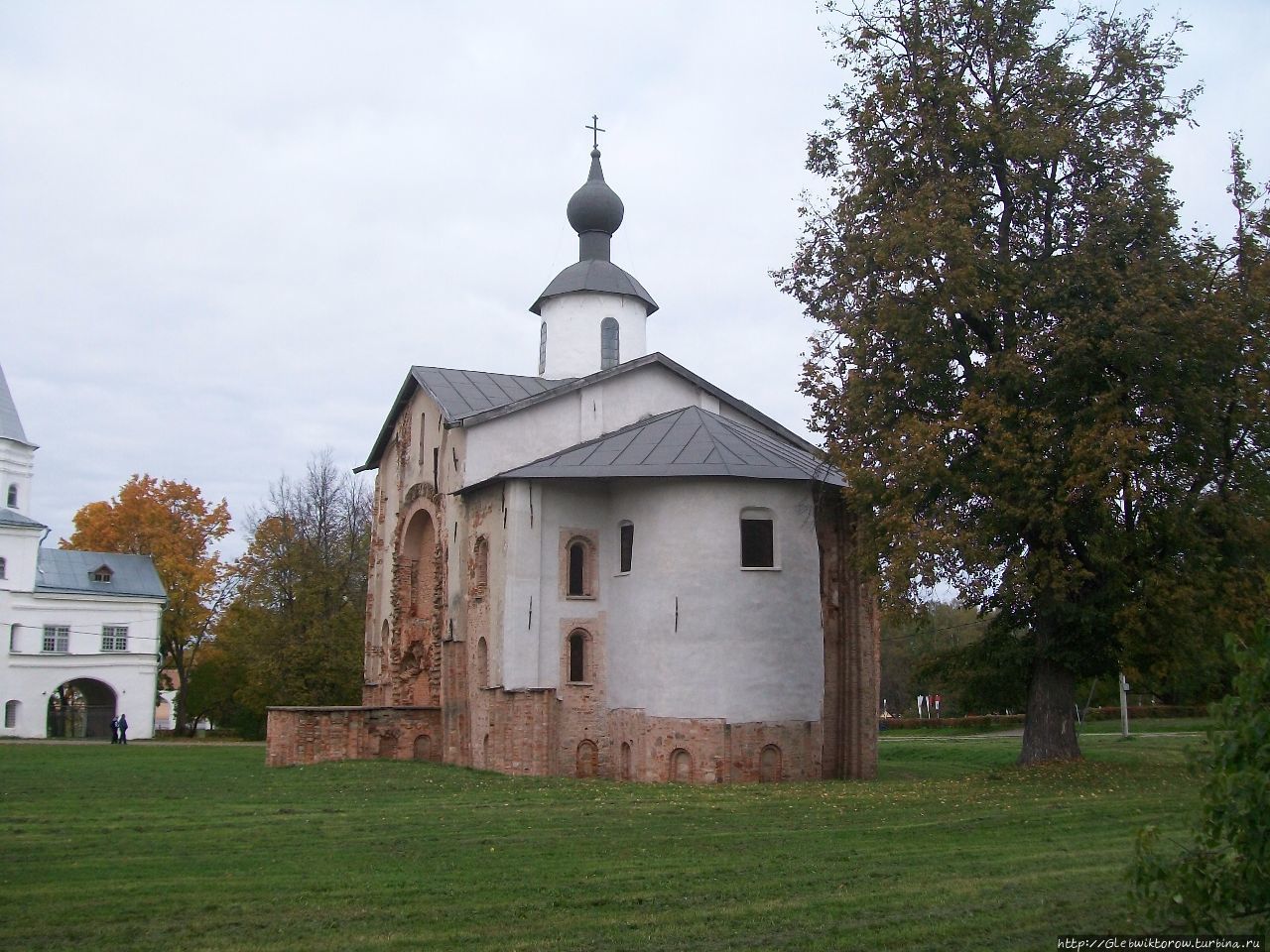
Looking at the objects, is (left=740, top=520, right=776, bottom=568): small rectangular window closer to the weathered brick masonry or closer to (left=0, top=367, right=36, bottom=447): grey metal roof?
the weathered brick masonry

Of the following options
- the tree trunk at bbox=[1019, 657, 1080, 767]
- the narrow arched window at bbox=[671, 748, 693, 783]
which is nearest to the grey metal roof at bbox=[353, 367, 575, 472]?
the narrow arched window at bbox=[671, 748, 693, 783]

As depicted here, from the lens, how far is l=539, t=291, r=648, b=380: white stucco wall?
30562 millimetres

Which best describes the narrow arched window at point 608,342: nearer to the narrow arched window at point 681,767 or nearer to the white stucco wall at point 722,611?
the white stucco wall at point 722,611

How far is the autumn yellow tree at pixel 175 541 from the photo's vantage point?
161 feet

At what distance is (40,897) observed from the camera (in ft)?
28.9

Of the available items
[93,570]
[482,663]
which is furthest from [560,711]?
[93,570]

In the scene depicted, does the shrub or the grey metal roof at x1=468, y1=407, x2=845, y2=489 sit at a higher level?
the grey metal roof at x1=468, y1=407, x2=845, y2=489

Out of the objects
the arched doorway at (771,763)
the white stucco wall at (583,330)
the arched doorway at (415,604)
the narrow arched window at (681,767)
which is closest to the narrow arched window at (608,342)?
the white stucco wall at (583,330)

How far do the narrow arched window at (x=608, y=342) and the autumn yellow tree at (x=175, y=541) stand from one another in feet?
83.0

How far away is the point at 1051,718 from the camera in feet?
61.2

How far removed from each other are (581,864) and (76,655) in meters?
41.5

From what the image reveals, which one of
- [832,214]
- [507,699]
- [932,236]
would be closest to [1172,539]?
[932,236]

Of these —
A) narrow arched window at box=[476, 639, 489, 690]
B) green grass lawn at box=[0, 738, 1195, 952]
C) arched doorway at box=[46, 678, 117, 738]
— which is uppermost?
narrow arched window at box=[476, 639, 489, 690]

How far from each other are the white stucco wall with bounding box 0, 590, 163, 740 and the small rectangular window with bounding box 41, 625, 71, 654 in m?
0.12
